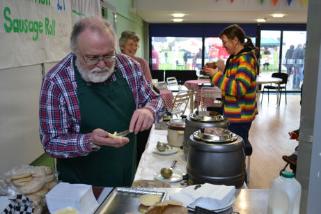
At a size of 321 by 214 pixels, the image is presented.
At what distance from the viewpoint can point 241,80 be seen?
2508mm

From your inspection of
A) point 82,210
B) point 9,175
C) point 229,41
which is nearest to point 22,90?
point 9,175

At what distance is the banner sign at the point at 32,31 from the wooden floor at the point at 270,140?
2.19 meters

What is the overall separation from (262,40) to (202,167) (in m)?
9.83

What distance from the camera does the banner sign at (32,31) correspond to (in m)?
1.66

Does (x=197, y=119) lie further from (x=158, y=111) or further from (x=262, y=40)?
(x=262, y=40)

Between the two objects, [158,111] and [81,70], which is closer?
[81,70]

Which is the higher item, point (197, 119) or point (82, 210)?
point (197, 119)

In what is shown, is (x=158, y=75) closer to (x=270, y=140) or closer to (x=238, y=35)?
(x=270, y=140)

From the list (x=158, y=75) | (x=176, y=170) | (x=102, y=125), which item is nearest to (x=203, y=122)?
(x=176, y=170)

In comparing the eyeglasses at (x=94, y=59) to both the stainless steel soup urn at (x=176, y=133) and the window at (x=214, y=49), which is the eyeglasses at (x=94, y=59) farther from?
the window at (x=214, y=49)

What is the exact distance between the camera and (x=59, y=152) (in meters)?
1.34

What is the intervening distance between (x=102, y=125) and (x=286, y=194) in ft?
2.74

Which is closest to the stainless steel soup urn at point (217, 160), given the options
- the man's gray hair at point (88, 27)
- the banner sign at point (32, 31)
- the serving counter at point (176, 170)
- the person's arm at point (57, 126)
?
the serving counter at point (176, 170)

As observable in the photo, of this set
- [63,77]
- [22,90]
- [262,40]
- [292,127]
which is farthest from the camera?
[262,40]
